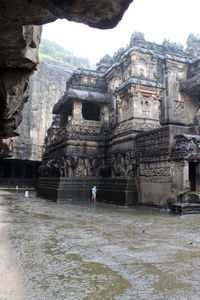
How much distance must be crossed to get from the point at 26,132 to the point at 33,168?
15.9ft

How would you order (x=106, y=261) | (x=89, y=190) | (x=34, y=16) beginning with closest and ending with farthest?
(x=34, y=16) < (x=106, y=261) < (x=89, y=190)

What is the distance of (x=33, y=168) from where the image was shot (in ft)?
115

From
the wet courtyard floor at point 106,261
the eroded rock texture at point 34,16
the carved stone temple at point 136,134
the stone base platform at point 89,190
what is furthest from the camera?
the stone base platform at point 89,190

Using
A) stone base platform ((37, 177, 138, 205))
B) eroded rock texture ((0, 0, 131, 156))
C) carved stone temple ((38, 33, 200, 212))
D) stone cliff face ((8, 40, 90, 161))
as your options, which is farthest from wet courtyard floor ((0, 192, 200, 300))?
stone cliff face ((8, 40, 90, 161))

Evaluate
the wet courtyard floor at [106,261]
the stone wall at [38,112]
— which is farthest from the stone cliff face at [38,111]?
the wet courtyard floor at [106,261]

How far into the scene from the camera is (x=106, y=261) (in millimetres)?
4227

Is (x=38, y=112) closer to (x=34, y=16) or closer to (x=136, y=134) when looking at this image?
(x=136, y=134)

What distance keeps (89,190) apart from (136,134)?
5.02 metres

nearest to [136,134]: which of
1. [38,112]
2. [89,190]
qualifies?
[89,190]

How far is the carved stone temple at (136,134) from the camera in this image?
1209cm

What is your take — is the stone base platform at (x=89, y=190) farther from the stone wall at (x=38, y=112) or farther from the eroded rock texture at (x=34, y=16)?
the stone wall at (x=38, y=112)

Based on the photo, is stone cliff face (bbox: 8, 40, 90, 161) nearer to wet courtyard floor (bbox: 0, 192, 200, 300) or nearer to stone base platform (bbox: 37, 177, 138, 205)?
stone base platform (bbox: 37, 177, 138, 205)

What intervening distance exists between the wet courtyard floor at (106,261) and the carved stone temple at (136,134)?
526cm

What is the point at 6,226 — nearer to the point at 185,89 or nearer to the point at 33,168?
the point at 185,89
